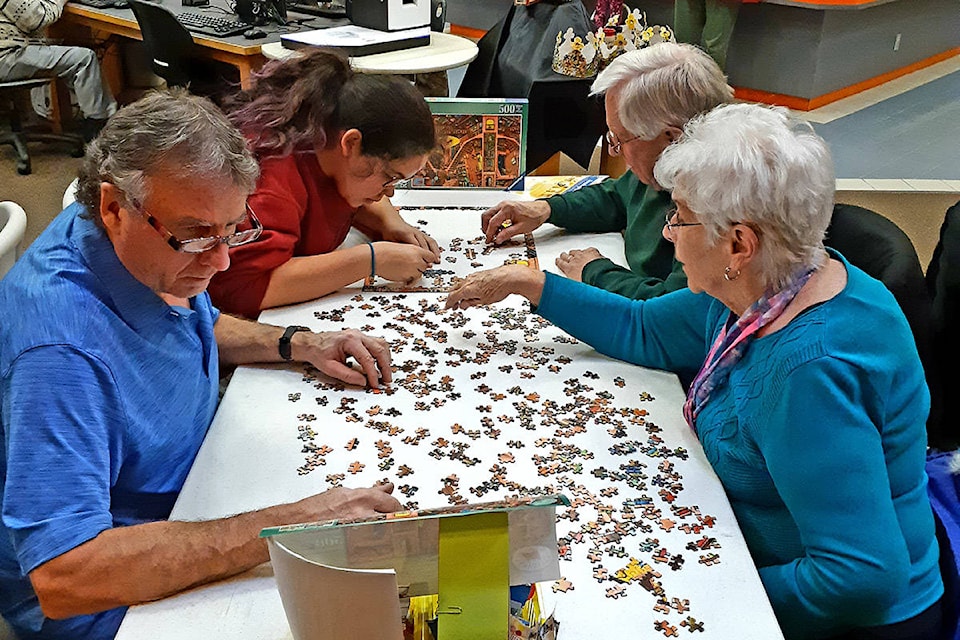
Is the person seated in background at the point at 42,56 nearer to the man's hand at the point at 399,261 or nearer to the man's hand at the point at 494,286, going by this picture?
the man's hand at the point at 399,261

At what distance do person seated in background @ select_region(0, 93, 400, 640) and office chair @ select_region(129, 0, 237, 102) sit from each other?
3.97 meters

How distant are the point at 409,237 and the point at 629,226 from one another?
73cm

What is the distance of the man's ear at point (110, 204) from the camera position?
5.47 feet

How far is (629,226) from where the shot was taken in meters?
2.94

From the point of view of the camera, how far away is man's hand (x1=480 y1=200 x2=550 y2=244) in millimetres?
3055

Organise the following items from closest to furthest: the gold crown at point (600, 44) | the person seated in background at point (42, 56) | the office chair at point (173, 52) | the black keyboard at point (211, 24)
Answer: the gold crown at point (600, 44)
the office chair at point (173, 52)
the black keyboard at point (211, 24)
the person seated in background at point (42, 56)

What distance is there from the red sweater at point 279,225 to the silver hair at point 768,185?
1.25m

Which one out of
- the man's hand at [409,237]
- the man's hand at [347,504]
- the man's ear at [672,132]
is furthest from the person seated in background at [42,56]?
the man's hand at [347,504]

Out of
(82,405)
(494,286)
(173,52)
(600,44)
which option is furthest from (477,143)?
(173,52)

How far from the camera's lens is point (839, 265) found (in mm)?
1826

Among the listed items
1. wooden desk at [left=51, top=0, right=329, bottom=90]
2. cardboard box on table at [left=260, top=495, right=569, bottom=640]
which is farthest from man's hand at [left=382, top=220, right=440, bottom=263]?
wooden desk at [left=51, top=0, right=329, bottom=90]

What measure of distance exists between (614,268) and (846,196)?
3.84m

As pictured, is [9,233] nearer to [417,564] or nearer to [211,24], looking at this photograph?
[417,564]

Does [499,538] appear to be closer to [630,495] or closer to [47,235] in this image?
[630,495]
